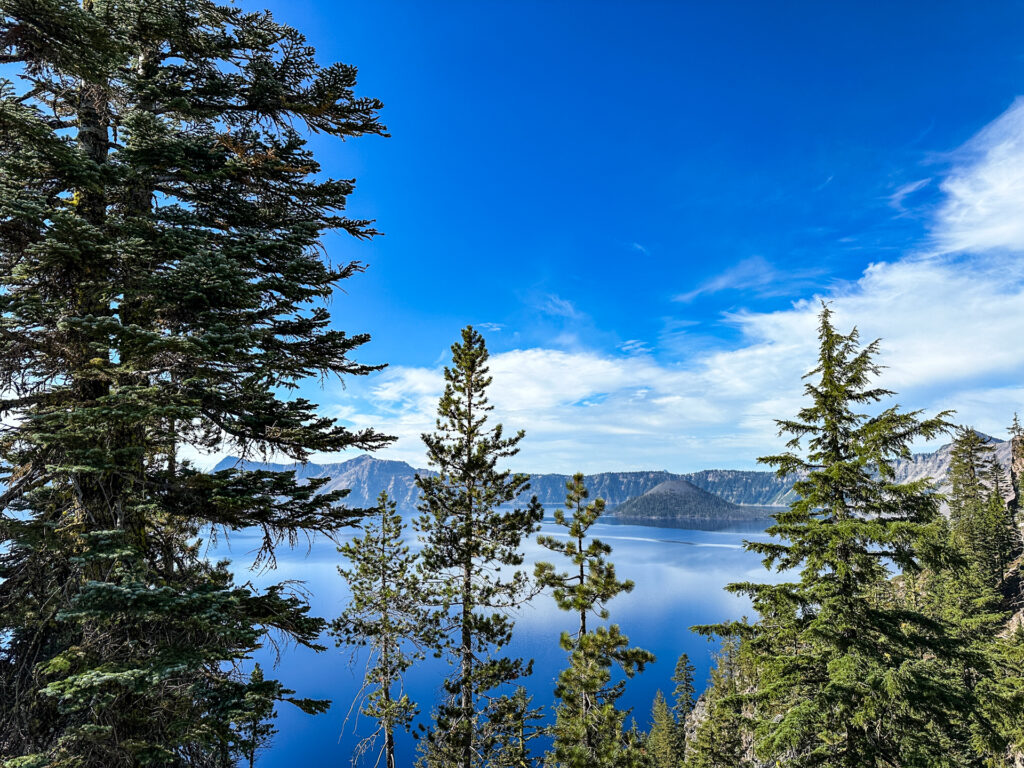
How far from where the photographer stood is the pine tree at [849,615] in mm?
8070

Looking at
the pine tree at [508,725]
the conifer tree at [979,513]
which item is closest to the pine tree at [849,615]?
the pine tree at [508,725]

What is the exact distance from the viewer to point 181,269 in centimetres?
573

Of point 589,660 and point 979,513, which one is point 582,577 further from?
point 979,513

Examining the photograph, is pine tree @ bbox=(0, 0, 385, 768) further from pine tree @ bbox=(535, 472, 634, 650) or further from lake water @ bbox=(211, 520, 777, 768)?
lake water @ bbox=(211, 520, 777, 768)

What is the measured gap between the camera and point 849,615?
355 inches

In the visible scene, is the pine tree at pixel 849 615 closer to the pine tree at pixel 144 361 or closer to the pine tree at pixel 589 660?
the pine tree at pixel 589 660

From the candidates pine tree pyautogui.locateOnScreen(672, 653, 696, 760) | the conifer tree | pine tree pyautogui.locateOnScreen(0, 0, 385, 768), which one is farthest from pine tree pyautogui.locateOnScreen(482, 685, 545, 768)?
pine tree pyautogui.locateOnScreen(672, 653, 696, 760)

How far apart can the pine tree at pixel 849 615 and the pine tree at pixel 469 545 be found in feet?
23.0

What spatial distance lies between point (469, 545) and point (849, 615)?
9.82 metres

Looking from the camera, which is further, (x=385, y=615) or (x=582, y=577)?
(x=385, y=615)

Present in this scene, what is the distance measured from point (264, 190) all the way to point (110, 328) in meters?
4.12

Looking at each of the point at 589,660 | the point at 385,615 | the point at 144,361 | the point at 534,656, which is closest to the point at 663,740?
the point at 534,656

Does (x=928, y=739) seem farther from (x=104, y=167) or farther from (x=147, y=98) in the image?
(x=147, y=98)

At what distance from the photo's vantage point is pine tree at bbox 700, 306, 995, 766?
8.07 metres
